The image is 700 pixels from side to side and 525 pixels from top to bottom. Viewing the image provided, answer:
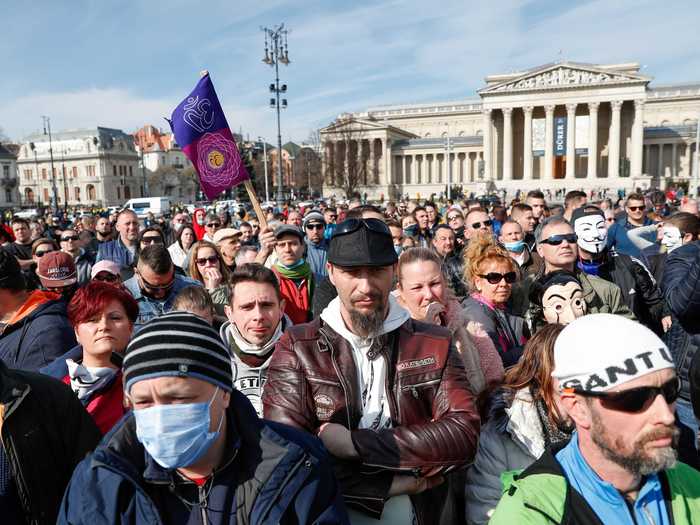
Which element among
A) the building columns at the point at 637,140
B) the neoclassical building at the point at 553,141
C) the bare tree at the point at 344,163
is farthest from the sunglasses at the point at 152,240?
the building columns at the point at 637,140

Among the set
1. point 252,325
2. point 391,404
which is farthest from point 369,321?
point 252,325

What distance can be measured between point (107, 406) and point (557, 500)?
7.53 feet

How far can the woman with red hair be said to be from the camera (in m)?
2.86

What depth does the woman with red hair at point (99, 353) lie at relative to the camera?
9.37 feet

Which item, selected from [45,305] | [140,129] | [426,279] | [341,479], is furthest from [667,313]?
[140,129]

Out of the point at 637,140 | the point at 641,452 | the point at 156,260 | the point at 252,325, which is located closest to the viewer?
the point at 641,452

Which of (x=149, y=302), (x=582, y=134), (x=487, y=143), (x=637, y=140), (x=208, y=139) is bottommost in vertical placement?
(x=149, y=302)

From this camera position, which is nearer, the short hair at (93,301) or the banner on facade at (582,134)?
the short hair at (93,301)

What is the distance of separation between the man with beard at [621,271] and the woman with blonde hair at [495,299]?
3.65 ft

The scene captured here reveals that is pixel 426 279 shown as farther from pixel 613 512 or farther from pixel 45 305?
pixel 45 305

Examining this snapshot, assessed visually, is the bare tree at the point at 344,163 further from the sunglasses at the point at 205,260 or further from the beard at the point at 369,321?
the beard at the point at 369,321

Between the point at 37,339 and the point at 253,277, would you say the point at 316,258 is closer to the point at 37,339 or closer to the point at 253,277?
the point at 253,277

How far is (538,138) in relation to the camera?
215 feet

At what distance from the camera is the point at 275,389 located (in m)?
2.32
